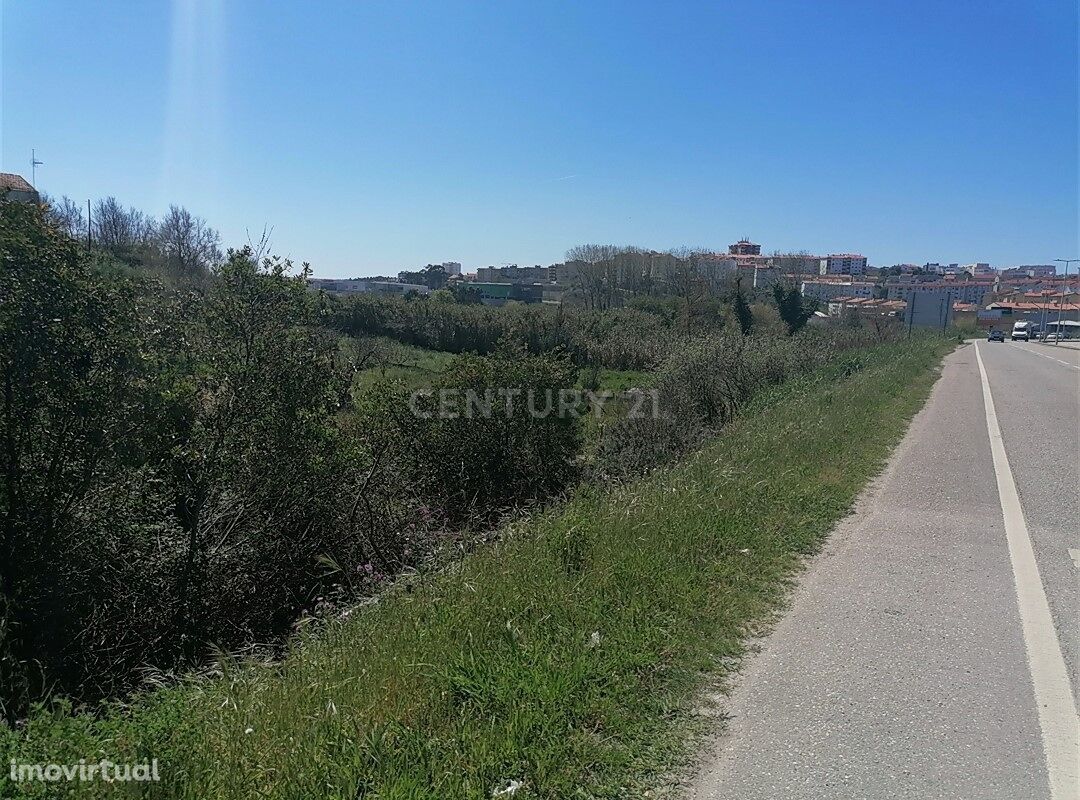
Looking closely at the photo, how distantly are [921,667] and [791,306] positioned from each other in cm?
4156

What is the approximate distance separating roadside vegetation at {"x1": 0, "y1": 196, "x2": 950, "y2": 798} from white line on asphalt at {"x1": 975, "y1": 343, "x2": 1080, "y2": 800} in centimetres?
140

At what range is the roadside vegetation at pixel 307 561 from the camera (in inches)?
112

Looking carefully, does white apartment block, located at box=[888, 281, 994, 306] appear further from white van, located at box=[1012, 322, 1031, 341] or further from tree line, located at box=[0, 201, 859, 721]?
tree line, located at box=[0, 201, 859, 721]

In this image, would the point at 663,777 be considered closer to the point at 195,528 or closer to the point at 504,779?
the point at 504,779

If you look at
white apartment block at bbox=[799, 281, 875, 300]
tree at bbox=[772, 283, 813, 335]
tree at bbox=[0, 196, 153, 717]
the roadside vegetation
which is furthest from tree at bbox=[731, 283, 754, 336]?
white apartment block at bbox=[799, 281, 875, 300]

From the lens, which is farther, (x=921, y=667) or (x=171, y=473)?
(x=171, y=473)

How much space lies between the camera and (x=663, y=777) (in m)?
2.65

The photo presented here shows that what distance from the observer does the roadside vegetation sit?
2840 millimetres

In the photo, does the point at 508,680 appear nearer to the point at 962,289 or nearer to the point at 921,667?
the point at 921,667

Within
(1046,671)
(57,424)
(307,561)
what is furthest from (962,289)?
(57,424)

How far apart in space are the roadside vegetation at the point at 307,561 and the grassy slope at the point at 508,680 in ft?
0.05

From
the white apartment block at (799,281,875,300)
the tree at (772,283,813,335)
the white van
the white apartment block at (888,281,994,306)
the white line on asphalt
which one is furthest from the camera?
the white apartment block at (888,281,994,306)

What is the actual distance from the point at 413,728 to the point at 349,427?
8.28 meters

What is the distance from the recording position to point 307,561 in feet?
28.1
